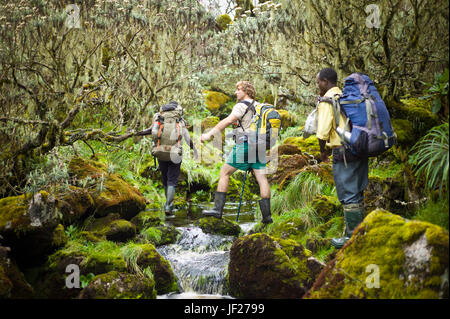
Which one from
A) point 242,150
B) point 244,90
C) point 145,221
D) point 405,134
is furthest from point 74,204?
point 405,134

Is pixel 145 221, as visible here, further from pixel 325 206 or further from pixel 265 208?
pixel 325 206

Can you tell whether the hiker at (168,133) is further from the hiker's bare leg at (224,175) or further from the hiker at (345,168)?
the hiker at (345,168)

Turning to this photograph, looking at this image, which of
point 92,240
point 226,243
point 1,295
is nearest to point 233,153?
point 226,243

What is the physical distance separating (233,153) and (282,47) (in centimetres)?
576

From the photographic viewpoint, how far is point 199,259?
19.2 feet

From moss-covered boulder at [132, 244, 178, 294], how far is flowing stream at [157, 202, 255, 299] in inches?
4.4

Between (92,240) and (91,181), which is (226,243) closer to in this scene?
(92,240)

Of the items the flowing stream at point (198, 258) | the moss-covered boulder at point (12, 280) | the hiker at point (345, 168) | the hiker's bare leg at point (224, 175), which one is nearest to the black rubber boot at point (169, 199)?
the flowing stream at point (198, 258)

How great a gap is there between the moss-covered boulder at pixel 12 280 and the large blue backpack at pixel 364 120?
4.12 metres

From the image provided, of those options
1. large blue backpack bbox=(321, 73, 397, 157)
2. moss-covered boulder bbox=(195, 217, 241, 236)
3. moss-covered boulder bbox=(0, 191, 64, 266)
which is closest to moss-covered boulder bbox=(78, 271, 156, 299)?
moss-covered boulder bbox=(0, 191, 64, 266)

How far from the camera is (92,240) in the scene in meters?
5.77

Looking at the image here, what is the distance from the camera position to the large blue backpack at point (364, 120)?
376cm

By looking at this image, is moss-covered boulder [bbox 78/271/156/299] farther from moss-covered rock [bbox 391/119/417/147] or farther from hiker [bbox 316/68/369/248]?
moss-covered rock [bbox 391/119/417/147]

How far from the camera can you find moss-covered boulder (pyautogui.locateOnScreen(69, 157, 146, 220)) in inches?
265
